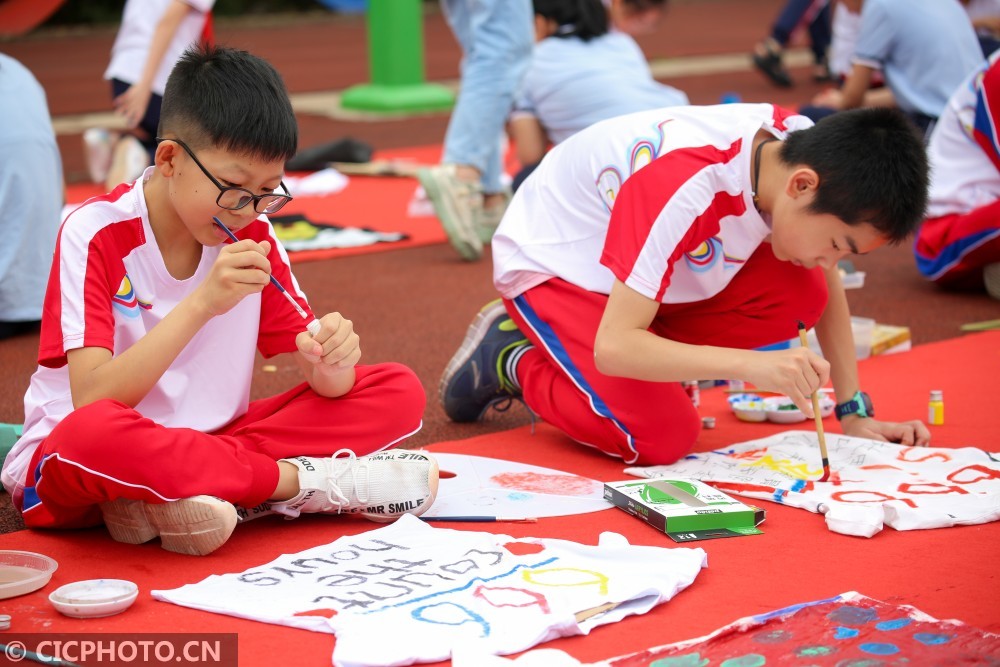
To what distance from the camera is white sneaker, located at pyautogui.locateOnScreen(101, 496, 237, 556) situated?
1741 mm

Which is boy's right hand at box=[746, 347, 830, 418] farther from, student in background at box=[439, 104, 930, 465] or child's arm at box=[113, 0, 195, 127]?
child's arm at box=[113, 0, 195, 127]

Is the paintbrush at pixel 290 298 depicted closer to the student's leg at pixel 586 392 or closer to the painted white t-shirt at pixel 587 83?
the student's leg at pixel 586 392

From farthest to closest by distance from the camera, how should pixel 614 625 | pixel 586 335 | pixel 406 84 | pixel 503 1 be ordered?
pixel 406 84 → pixel 503 1 → pixel 586 335 → pixel 614 625

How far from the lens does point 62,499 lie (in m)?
1.78

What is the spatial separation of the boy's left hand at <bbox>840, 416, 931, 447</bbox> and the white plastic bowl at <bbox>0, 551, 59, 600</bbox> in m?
1.41

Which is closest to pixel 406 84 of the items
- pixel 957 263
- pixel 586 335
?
pixel 957 263

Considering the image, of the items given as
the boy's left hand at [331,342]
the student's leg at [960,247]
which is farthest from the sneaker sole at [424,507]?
the student's leg at [960,247]

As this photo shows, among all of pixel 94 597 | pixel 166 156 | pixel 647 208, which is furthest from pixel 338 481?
pixel 647 208

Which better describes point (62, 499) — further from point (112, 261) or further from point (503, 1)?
point (503, 1)

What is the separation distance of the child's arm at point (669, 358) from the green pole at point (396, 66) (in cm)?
540

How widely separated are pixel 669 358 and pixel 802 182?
1.15 ft

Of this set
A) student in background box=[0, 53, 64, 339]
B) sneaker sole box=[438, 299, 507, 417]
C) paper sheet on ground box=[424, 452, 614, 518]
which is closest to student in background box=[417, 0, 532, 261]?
student in background box=[0, 53, 64, 339]

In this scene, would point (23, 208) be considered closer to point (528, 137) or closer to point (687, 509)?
point (528, 137)

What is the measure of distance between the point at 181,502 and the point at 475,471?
604 mm
